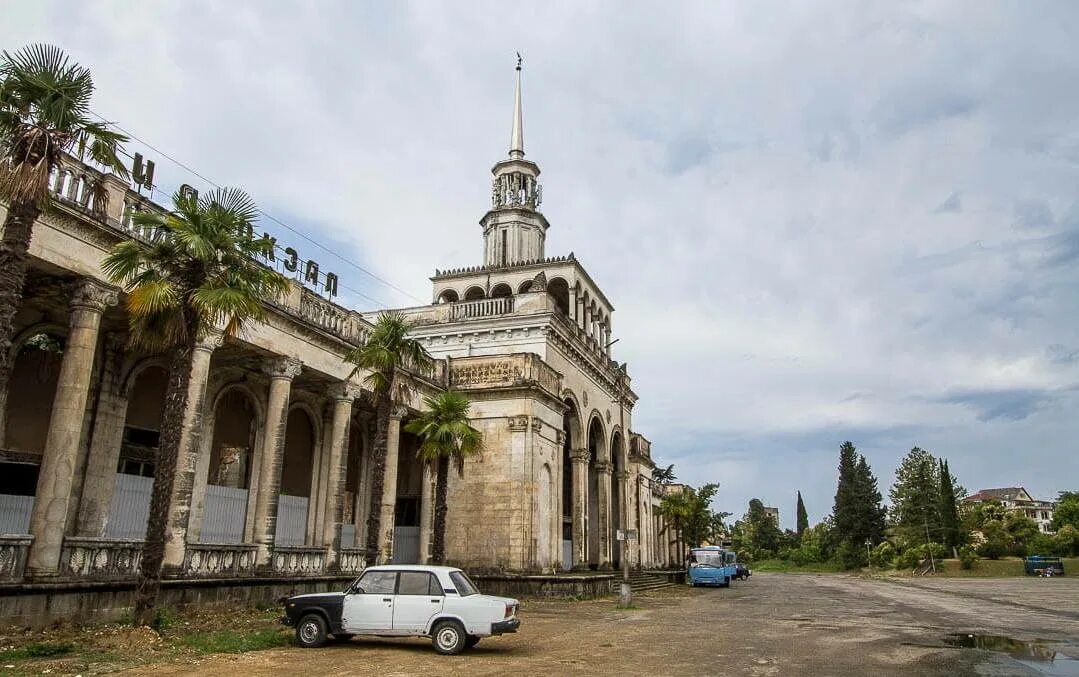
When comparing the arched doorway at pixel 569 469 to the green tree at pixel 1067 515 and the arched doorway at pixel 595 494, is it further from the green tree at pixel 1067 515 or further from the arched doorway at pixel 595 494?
the green tree at pixel 1067 515

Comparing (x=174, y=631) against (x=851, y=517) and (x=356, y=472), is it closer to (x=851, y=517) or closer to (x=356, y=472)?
(x=356, y=472)

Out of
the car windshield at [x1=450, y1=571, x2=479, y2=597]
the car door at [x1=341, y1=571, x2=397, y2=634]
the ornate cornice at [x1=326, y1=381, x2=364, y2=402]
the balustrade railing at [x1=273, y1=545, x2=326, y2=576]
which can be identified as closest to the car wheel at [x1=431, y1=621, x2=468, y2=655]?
the car windshield at [x1=450, y1=571, x2=479, y2=597]

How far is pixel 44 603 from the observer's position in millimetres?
13336

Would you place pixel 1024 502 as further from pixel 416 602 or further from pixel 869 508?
pixel 416 602

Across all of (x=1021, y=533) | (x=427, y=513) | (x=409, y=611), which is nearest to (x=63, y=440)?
(x=409, y=611)

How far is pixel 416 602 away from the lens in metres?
12.9

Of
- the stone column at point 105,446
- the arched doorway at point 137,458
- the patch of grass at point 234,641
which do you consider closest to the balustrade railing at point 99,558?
the patch of grass at point 234,641

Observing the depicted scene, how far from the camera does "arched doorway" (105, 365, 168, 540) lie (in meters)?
19.6

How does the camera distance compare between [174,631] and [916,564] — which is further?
[916,564]

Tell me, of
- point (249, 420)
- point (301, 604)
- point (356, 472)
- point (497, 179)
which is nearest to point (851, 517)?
point (497, 179)

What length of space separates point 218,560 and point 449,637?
8.67 metres

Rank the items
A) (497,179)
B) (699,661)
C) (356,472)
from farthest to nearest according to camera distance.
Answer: (497,179) < (356,472) < (699,661)

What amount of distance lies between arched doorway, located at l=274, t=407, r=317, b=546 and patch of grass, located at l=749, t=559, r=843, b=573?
82352mm

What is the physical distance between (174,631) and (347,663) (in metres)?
5.05
